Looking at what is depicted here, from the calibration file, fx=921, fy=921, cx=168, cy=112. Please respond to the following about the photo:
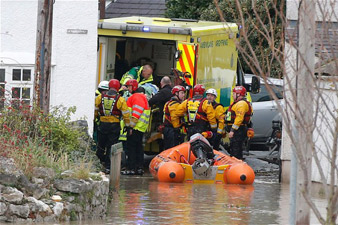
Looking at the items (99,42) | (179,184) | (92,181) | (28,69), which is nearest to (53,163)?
(92,181)

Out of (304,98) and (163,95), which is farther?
(163,95)

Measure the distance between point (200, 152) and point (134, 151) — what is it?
1.91m

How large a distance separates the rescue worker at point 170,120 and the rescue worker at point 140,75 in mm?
1120

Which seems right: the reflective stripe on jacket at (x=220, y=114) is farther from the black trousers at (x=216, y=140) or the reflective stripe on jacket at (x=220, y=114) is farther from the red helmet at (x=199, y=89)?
the red helmet at (x=199, y=89)

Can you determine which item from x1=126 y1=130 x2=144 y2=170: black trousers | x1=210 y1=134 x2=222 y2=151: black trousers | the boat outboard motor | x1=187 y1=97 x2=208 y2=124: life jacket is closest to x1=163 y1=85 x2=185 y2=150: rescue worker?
x1=187 y1=97 x2=208 y2=124: life jacket

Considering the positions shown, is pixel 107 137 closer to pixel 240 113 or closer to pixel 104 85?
pixel 104 85

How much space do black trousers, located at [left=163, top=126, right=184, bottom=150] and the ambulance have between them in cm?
76

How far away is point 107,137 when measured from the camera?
16.7 meters

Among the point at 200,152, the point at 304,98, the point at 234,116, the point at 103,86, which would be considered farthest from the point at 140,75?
the point at 304,98

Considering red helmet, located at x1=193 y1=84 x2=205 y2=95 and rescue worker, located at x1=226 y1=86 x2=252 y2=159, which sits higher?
red helmet, located at x1=193 y1=84 x2=205 y2=95

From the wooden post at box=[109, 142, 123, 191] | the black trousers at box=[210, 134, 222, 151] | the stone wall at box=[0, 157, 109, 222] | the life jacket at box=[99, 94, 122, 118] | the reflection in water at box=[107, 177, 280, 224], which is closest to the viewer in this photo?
the stone wall at box=[0, 157, 109, 222]

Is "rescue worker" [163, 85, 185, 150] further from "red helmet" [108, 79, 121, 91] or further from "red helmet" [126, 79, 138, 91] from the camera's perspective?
"red helmet" [108, 79, 121, 91]

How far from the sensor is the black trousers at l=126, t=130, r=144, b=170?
16.8 metres

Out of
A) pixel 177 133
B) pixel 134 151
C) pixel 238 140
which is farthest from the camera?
pixel 238 140
